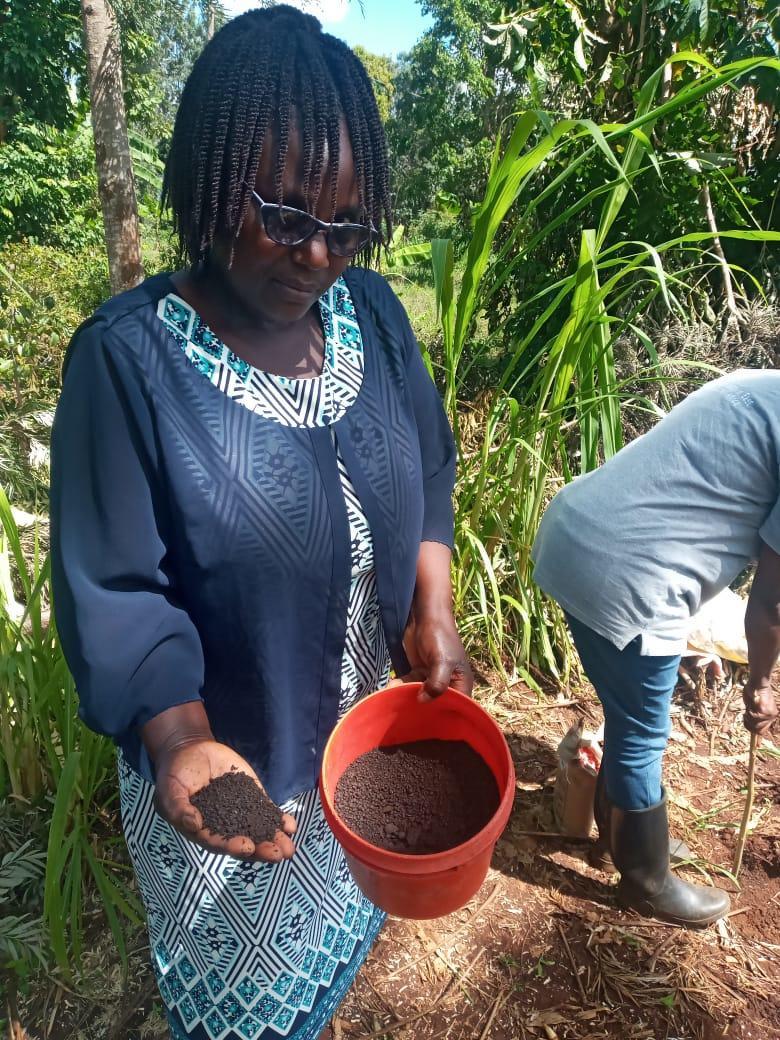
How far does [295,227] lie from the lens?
0.81 m

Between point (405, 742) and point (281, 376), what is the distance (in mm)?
606

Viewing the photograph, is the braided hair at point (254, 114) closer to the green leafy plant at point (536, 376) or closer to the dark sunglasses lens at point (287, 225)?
the dark sunglasses lens at point (287, 225)

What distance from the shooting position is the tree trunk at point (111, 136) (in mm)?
3713

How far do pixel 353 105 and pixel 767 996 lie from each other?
6.32ft

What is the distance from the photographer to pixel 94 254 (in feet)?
29.0

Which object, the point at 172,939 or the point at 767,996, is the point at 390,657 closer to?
the point at 172,939

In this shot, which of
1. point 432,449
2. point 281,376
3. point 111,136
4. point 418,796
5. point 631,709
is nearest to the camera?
point 281,376

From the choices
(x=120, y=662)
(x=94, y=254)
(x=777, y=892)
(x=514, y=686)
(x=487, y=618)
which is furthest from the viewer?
(x=94, y=254)

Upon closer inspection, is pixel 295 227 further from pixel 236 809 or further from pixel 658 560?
pixel 658 560

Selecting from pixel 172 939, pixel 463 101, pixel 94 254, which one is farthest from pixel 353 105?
pixel 463 101

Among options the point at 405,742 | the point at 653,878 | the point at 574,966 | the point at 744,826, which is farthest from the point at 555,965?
the point at 405,742

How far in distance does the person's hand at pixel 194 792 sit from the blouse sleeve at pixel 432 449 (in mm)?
493

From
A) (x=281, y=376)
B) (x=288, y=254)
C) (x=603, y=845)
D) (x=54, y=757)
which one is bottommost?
(x=603, y=845)

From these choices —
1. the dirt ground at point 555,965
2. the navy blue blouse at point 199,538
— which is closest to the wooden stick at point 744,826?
the dirt ground at point 555,965
